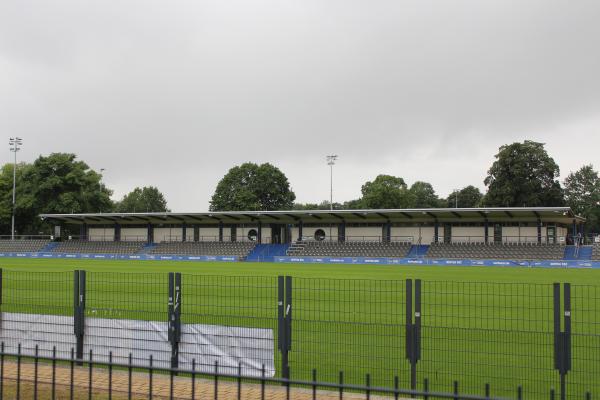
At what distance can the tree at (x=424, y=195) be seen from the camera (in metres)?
133

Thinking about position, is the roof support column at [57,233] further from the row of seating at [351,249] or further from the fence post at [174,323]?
the fence post at [174,323]

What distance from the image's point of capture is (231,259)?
200ft

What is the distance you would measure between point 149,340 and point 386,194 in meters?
94.4

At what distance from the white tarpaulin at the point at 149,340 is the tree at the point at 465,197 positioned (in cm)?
12063

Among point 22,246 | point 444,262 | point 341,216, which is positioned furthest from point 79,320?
point 22,246

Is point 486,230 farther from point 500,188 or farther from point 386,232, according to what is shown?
point 500,188

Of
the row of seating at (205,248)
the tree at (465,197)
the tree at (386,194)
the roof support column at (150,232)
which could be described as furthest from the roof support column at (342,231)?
the tree at (465,197)

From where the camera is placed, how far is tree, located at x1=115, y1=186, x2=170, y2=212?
135375mm

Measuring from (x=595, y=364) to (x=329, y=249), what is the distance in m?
51.3

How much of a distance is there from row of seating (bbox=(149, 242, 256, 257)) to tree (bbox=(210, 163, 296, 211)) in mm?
27898

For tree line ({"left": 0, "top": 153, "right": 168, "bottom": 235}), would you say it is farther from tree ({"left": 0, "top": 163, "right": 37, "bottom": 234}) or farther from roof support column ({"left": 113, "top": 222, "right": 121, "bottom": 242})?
roof support column ({"left": 113, "top": 222, "right": 121, "bottom": 242})

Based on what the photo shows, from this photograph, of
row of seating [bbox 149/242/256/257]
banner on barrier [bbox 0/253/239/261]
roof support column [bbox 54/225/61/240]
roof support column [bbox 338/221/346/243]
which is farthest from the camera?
roof support column [bbox 54/225/61/240]

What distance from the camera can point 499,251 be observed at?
56250mm

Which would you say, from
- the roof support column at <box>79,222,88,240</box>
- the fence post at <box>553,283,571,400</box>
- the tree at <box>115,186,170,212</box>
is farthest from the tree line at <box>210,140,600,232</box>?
the fence post at <box>553,283,571,400</box>
